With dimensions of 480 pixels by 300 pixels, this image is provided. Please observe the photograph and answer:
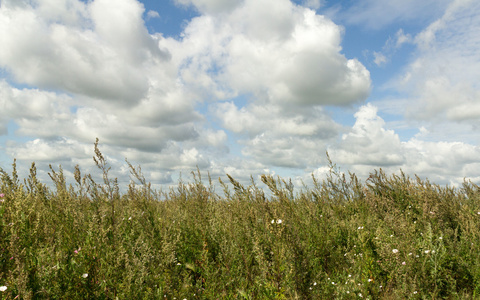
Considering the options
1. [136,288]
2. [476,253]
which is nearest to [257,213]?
[136,288]

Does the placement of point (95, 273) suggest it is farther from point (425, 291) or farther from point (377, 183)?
point (377, 183)

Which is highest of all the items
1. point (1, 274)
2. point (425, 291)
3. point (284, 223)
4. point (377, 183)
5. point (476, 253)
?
point (377, 183)

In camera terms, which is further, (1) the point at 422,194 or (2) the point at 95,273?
(1) the point at 422,194

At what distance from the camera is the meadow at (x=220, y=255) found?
311 cm

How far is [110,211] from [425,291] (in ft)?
15.6

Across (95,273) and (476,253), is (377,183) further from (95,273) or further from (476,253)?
(95,273)

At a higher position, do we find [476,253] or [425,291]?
[476,253]

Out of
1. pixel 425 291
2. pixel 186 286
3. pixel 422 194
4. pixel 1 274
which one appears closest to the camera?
pixel 1 274

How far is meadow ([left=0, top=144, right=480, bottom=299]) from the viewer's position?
122 inches

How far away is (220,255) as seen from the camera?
3.96 m

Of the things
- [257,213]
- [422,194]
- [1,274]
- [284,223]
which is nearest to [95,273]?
[1,274]

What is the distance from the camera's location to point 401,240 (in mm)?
4094

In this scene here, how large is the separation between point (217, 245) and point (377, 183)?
5.20 m

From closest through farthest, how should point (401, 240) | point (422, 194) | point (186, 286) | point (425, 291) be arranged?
1. point (186, 286)
2. point (425, 291)
3. point (401, 240)
4. point (422, 194)
